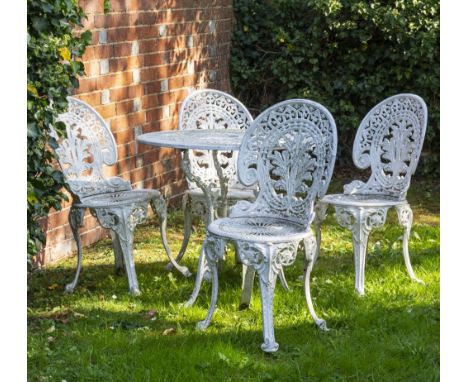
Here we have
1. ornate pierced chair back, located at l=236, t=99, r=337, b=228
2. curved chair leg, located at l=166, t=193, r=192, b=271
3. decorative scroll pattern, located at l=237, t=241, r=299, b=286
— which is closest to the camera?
decorative scroll pattern, located at l=237, t=241, r=299, b=286

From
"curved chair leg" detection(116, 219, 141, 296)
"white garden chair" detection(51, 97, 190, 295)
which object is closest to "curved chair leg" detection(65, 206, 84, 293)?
"white garden chair" detection(51, 97, 190, 295)

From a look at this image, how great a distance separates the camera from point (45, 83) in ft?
15.0

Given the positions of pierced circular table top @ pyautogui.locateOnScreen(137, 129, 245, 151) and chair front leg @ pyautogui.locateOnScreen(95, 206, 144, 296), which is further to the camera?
chair front leg @ pyautogui.locateOnScreen(95, 206, 144, 296)

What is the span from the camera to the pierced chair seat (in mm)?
4504

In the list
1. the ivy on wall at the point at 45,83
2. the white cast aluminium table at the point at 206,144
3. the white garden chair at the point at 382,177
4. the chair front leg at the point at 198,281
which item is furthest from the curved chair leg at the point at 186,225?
the ivy on wall at the point at 45,83

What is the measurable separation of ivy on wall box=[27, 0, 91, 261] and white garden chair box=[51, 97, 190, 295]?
0.60 meters

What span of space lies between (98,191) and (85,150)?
0.30 m

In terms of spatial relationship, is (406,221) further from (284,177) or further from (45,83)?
(45,83)

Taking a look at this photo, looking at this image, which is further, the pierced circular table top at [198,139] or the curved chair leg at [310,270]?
the pierced circular table top at [198,139]

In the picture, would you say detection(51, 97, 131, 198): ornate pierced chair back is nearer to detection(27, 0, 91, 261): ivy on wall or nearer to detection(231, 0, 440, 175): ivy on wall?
detection(27, 0, 91, 261): ivy on wall

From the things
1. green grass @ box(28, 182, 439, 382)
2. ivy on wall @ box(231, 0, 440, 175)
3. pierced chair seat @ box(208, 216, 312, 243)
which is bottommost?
green grass @ box(28, 182, 439, 382)

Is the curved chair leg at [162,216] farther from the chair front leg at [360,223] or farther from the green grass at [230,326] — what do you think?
the chair front leg at [360,223]

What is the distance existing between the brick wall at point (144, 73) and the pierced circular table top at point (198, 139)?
3.72 ft

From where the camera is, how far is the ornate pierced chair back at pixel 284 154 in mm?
4879
